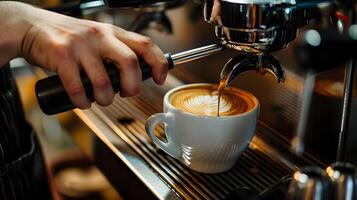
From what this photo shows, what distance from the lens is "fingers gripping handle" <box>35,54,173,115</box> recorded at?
1.56 feet

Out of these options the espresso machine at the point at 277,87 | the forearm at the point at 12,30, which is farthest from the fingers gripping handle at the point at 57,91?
the forearm at the point at 12,30

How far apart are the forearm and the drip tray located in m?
0.19

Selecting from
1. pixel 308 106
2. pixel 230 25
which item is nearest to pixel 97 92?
pixel 230 25

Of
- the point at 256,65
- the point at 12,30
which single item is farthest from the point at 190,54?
the point at 12,30

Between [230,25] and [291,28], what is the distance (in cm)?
6

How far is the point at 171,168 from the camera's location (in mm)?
639

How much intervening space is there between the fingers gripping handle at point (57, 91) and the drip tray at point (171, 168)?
16 centimetres

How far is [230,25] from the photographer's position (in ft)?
1.58

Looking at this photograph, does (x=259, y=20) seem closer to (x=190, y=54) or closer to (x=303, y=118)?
(x=190, y=54)

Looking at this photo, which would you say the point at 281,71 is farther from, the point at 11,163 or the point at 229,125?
the point at 11,163

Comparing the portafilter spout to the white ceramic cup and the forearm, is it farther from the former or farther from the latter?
the forearm

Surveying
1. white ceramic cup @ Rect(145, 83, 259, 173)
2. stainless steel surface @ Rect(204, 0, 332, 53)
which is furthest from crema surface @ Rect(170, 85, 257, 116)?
stainless steel surface @ Rect(204, 0, 332, 53)

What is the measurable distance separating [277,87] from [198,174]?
183mm

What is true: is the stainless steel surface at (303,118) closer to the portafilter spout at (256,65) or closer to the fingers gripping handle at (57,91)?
the portafilter spout at (256,65)
